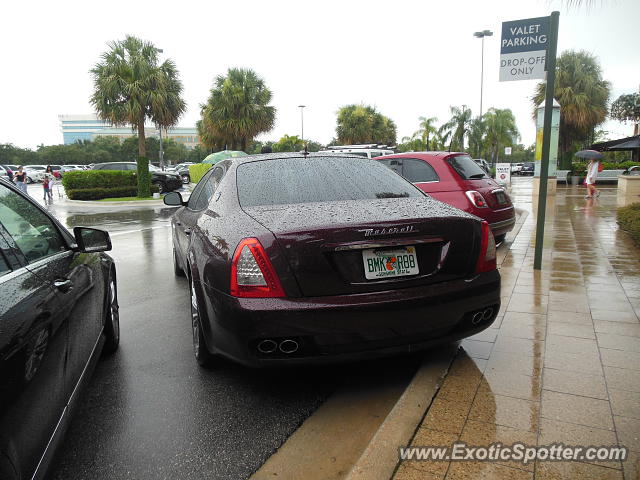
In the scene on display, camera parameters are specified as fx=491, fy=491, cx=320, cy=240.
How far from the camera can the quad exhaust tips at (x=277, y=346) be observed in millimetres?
2631

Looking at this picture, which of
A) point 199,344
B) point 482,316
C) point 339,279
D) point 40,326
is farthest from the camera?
point 199,344

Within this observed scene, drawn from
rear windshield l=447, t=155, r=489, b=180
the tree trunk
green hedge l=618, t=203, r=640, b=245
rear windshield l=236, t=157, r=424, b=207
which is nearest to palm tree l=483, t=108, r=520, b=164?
the tree trunk

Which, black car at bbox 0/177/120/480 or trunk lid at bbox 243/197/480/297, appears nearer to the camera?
black car at bbox 0/177/120/480

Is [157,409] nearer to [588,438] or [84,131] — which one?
[588,438]

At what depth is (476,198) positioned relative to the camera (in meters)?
7.07

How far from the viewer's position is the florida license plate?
271cm

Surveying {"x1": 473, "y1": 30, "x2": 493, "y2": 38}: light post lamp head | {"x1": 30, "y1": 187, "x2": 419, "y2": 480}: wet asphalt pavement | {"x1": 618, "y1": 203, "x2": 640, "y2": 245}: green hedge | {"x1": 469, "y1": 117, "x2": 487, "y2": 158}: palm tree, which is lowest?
{"x1": 30, "y1": 187, "x2": 419, "y2": 480}: wet asphalt pavement

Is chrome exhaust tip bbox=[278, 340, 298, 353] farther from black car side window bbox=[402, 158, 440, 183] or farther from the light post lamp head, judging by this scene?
the light post lamp head

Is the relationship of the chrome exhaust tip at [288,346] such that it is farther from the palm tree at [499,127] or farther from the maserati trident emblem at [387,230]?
the palm tree at [499,127]

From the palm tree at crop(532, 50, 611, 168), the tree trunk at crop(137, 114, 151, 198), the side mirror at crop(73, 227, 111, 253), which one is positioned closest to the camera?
the side mirror at crop(73, 227, 111, 253)

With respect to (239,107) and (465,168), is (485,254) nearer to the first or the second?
(465,168)

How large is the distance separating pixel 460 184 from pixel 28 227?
19.2 feet

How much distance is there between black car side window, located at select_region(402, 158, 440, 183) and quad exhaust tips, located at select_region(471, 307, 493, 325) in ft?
14.3

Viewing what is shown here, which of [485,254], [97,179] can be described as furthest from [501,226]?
[97,179]
